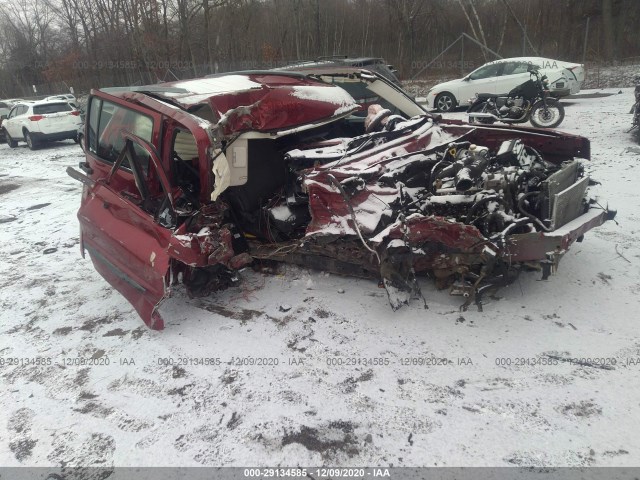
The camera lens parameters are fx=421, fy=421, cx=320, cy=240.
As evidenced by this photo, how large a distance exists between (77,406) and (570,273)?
3924mm

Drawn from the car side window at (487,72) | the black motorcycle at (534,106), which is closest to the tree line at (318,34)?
the car side window at (487,72)

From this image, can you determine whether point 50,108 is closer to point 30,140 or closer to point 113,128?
point 30,140

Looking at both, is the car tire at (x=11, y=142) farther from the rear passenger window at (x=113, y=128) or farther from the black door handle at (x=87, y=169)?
the rear passenger window at (x=113, y=128)

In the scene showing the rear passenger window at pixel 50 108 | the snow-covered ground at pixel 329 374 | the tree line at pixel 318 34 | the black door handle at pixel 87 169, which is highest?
the tree line at pixel 318 34

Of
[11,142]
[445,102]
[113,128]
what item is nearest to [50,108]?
[11,142]

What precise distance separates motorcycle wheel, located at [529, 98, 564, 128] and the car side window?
3545mm

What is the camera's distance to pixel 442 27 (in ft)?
79.5

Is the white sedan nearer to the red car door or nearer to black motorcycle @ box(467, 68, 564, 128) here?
black motorcycle @ box(467, 68, 564, 128)

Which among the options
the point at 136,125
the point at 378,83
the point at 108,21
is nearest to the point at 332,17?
the point at 108,21

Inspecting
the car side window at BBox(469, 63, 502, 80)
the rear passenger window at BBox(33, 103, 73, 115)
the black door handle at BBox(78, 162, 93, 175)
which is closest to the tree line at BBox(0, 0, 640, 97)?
the rear passenger window at BBox(33, 103, 73, 115)

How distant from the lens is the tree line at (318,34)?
65.7ft

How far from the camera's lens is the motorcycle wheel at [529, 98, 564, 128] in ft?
29.5

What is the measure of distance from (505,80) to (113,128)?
1100 centimetres

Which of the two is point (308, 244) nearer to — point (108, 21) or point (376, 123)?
point (376, 123)
